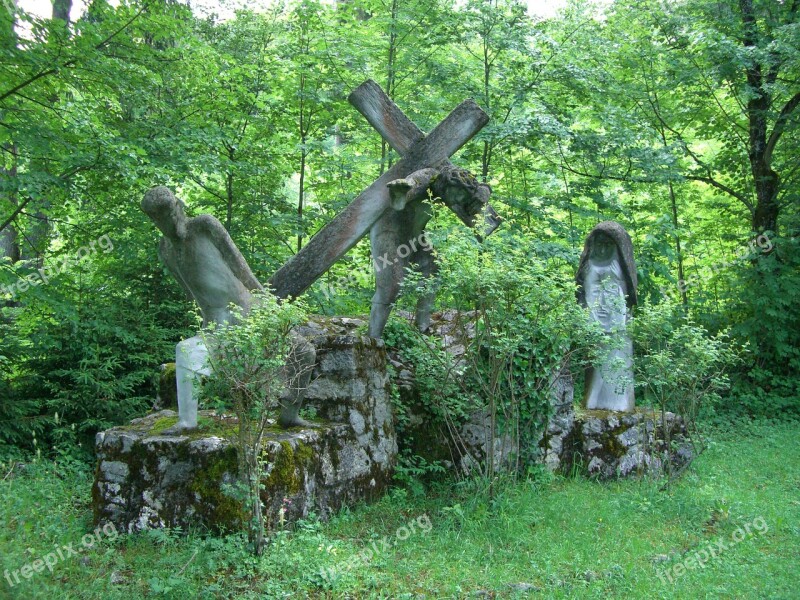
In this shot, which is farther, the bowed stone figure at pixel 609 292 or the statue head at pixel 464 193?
the bowed stone figure at pixel 609 292

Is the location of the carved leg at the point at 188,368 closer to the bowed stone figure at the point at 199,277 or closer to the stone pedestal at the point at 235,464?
the bowed stone figure at the point at 199,277

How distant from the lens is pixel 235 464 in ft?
15.7

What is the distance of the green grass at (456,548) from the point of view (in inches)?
164

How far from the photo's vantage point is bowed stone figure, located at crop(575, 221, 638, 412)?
25.7ft

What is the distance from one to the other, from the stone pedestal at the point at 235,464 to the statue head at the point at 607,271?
3.24 metres

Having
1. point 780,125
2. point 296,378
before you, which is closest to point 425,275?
point 296,378

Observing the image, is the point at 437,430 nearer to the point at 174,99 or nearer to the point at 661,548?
the point at 661,548

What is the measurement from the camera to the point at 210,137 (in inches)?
337

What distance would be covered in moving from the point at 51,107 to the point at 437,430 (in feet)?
17.2

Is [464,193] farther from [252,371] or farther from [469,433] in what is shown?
[252,371]

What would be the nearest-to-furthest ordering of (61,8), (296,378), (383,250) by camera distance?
(296,378) < (383,250) < (61,8)

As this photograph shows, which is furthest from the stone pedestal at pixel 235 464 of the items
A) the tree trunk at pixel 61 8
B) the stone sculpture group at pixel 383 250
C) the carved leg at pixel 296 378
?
the tree trunk at pixel 61 8

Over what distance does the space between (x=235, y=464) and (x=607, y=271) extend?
199 inches

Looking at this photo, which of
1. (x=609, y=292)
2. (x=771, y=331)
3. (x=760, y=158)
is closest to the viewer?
(x=609, y=292)
